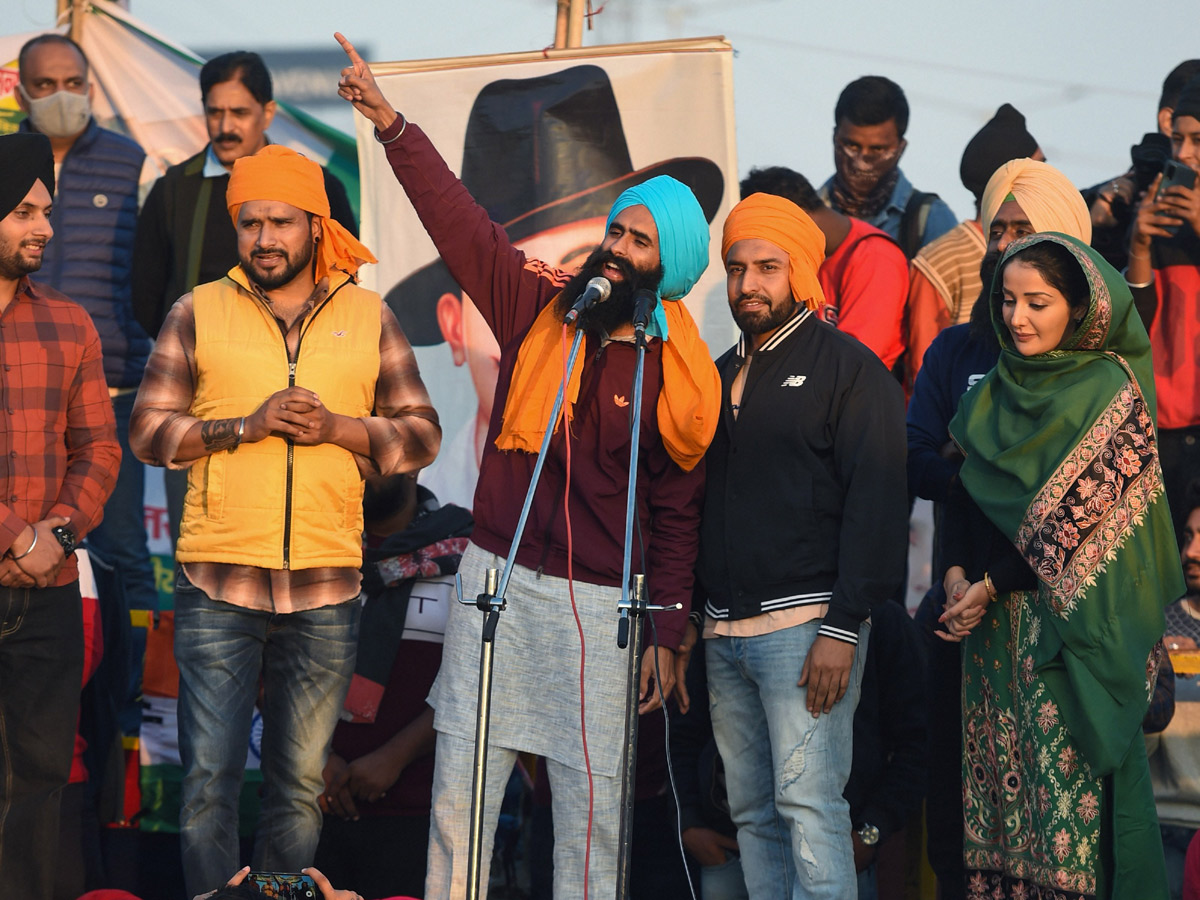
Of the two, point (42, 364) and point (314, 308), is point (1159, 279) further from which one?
point (42, 364)

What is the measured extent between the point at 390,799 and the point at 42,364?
184 centimetres

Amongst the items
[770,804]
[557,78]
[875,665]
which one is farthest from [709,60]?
[770,804]

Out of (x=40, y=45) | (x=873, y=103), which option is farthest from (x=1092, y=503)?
(x=40, y=45)

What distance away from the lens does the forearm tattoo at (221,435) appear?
12.7 ft

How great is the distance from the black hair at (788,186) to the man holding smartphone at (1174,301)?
116 cm

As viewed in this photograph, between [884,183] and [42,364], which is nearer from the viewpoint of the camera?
[42,364]

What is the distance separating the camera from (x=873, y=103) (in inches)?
224

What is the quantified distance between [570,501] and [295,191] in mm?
1334

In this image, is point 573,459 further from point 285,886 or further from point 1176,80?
point 1176,80

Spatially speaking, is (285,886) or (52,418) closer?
(285,886)

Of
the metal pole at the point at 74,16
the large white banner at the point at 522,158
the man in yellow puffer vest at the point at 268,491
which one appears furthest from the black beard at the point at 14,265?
the metal pole at the point at 74,16

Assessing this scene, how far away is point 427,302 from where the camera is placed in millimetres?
5742

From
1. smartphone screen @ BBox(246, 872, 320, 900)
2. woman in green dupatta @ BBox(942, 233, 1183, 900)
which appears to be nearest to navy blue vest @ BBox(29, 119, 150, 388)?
smartphone screen @ BBox(246, 872, 320, 900)

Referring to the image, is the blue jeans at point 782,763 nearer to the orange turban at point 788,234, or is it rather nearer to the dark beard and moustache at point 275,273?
the orange turban at point 788,234
